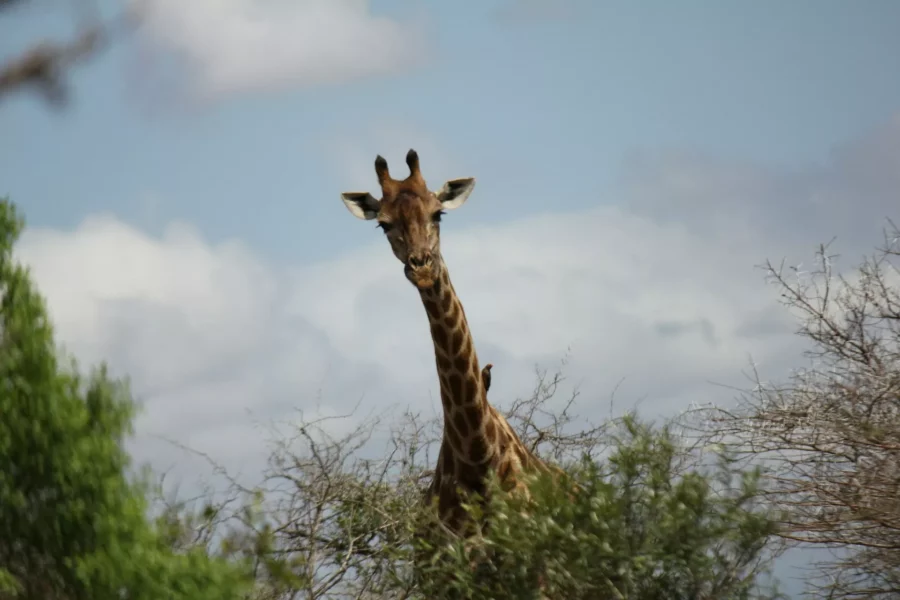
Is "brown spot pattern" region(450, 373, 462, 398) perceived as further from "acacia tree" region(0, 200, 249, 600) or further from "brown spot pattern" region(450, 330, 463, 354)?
"acacia tree" region(0, 200, 249, 600)

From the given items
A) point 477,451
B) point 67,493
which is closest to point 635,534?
point 477,451

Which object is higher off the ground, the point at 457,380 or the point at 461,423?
the point at 457,380

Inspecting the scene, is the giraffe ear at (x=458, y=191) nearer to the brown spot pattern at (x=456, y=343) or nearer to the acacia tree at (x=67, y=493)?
the brown spot pattern at (x=456, y=343)

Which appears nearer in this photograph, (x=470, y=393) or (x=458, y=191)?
(x=470, y=393)

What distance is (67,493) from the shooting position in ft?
20.4

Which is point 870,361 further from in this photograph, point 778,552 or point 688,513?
point 688,513

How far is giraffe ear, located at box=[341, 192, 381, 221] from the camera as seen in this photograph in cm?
922

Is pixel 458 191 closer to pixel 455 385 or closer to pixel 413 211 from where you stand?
pixel 413 211

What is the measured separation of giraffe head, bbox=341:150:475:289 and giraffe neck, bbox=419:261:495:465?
23 cm

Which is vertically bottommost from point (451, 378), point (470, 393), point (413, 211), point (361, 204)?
point (470, 393)

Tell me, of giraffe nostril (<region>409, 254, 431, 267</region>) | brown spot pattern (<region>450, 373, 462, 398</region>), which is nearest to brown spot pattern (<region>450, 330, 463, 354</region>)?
brown spot pattern (<region>450, 373, 462, 398</region>)

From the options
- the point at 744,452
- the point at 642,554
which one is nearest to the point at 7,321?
the point at 642,554

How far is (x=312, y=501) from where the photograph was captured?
9.90 metres

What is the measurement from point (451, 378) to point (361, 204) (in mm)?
1597
